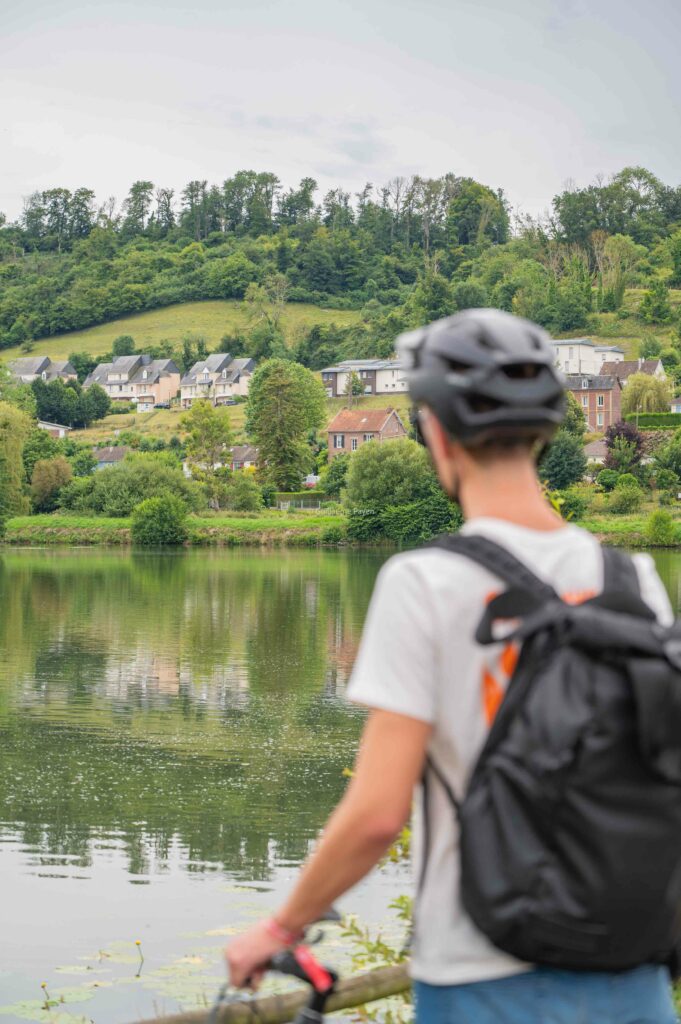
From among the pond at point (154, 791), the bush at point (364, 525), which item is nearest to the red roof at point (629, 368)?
the bush at point (364, 525)

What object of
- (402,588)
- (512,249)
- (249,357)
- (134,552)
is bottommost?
(134,552)

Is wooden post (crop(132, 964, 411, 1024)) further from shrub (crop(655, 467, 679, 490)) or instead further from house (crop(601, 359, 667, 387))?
house (crop(601, 359, 667, 387))

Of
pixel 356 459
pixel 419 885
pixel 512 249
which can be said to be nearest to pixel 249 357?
pixel 512 249

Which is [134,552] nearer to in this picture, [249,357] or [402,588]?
[402,588]

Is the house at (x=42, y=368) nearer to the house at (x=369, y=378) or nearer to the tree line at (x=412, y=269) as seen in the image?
the tree line at (x=412, y=269)

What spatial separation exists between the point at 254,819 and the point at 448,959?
1151 cm

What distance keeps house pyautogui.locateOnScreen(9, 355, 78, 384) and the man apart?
15841 centimetres

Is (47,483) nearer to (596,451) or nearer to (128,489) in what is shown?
(128,489)

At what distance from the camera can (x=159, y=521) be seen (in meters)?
76.9

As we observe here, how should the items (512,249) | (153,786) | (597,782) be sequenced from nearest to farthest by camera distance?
(597,782) < (153,786) < (512,249)

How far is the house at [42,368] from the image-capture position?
158m

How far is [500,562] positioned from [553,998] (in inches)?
27.4

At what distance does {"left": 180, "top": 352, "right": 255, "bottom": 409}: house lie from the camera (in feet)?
491

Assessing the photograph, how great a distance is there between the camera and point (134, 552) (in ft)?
237
